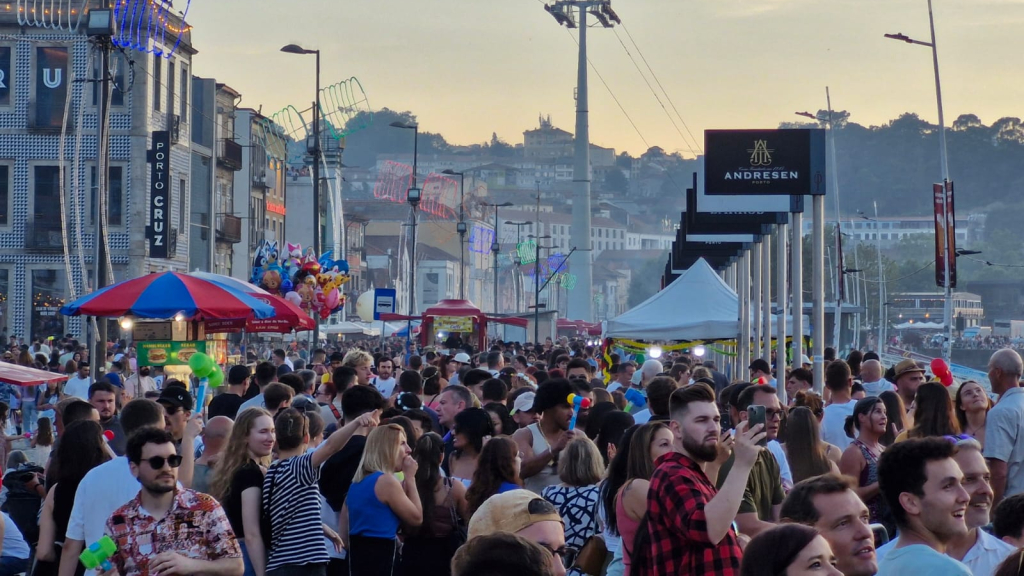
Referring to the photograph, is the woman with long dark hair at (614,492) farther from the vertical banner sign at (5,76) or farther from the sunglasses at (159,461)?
the vertical banner sign at (5,76)

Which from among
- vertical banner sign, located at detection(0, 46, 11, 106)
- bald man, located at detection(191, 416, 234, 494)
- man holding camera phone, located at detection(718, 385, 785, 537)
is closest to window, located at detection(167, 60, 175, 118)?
vertical banner sign, located at detection(0, 46, 11, 106)

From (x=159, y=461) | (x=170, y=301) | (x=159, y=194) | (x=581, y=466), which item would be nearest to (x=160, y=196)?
(x=159, y=194)

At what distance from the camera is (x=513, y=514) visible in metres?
4.94

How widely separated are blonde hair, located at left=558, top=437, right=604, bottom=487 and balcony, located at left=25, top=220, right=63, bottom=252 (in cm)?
4251

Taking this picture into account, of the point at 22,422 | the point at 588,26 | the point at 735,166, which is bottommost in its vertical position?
the point at 22,422

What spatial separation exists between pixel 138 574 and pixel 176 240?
44.6 metres

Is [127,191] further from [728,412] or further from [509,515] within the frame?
[509,515]

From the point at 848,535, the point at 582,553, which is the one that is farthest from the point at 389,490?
the point at 848,535

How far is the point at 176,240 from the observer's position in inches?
1927

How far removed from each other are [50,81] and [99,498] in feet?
145

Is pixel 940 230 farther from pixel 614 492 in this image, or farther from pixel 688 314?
pixel 614 492

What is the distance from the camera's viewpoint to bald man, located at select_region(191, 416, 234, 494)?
Result: 7.93 meters

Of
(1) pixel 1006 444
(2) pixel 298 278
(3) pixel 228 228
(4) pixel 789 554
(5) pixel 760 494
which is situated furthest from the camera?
(3) pixel 228 228

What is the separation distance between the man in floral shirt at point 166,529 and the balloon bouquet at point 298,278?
18.6 m
